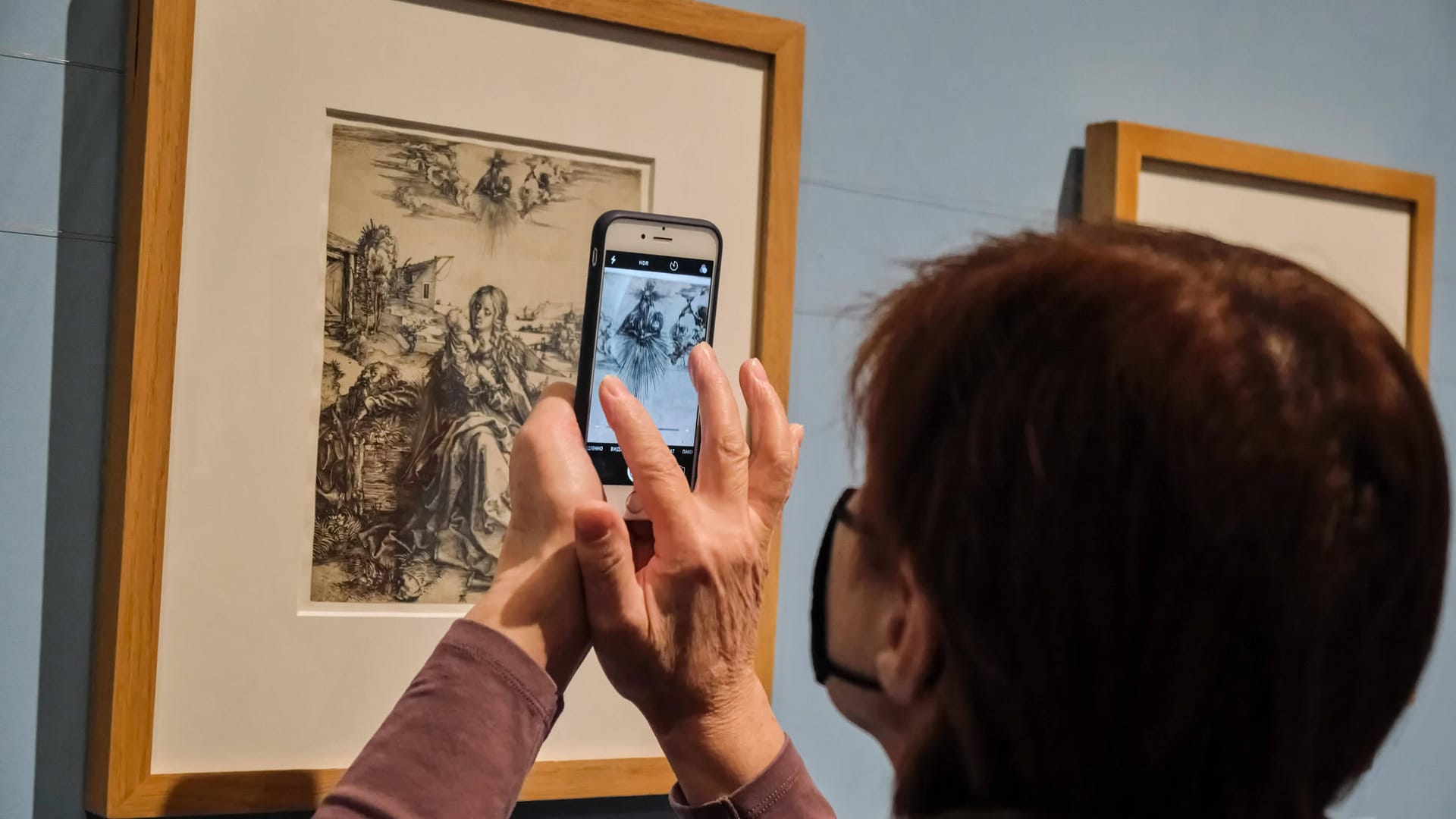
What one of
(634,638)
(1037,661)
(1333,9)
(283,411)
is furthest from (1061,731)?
(1333,9)

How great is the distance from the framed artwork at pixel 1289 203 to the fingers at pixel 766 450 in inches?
17.2

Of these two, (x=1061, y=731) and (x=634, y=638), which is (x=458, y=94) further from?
(x=1061, y=731)

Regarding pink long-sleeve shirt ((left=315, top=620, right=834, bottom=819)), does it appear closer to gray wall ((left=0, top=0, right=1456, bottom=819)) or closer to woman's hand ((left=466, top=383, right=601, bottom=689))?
woman's hand ((left=466, top=383, right=601, bottom=689))

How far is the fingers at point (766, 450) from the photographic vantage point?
0.67 m

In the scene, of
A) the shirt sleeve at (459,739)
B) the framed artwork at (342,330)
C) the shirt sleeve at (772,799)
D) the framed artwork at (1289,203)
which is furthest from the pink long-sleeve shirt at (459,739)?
the framed artwork at (1289,203)

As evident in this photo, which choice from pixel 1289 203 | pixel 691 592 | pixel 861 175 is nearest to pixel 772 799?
pixel 691 592

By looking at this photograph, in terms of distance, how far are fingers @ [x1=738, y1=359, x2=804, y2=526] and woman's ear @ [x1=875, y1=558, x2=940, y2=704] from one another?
21 centimetres

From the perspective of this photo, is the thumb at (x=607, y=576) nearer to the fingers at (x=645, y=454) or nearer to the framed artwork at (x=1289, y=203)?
the fingers at (x=645, y=454)

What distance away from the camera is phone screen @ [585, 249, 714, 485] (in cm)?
65

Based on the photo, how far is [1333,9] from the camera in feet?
3.70

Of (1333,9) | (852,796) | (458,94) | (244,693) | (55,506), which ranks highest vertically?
(1333,9)

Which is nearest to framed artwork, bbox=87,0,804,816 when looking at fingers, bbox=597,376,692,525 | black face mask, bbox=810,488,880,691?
fingers, bbox=597,376,692,525

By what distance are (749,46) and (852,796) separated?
0.53 meters

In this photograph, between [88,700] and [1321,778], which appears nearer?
[1321,778]
